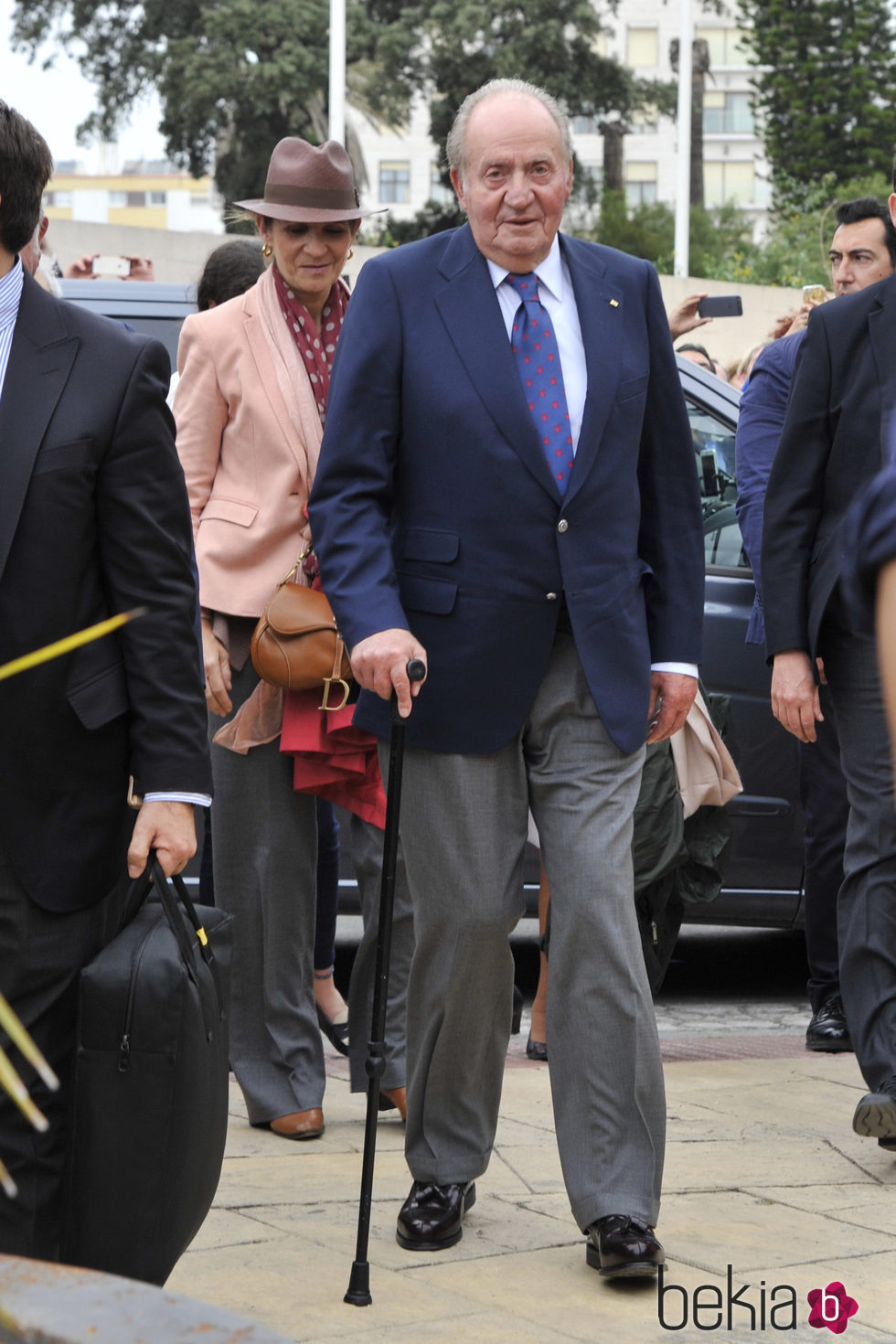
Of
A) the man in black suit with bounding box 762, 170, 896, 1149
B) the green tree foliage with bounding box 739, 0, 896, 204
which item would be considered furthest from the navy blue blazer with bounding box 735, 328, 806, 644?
the green tree foliage with bounding box 739, 0, 896, 204

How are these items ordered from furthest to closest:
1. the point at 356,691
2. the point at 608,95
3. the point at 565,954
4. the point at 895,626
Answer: the point at 608,95 < the point at 356,691 < the point at 565,954 < the point at 895,626

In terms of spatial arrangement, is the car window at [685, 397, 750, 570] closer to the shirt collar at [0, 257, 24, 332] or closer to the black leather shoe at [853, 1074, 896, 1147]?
the black leather shoe at [853, 1074, 896, 1147]

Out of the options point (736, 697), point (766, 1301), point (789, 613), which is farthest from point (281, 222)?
point (766, 1301)

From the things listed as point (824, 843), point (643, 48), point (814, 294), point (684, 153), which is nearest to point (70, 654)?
point (824, 843)

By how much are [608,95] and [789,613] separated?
45.9 meters

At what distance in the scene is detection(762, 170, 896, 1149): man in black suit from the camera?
445cm

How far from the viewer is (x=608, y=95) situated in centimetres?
4825

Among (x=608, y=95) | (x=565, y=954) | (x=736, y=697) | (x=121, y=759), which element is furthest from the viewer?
(x=608, y=95)

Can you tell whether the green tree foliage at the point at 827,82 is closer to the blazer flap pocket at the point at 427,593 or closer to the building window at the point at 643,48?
the building window at the point at 643,48

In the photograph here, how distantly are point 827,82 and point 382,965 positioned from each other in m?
49.8

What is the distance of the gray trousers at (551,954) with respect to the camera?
3.61 meters

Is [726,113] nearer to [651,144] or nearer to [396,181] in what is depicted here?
[651,144]

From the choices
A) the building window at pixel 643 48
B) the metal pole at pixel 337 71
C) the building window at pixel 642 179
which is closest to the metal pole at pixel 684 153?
the metal pole at pixel 337 71

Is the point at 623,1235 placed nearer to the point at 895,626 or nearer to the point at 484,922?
the point at 484,922
